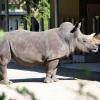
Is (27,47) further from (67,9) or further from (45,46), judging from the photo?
(67,9)

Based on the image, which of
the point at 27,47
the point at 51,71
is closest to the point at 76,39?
the point at 51,71

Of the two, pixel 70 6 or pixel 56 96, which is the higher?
pixel 70 6

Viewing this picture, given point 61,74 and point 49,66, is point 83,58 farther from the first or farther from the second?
point 49,66

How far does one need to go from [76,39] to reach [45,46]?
2.41 feet

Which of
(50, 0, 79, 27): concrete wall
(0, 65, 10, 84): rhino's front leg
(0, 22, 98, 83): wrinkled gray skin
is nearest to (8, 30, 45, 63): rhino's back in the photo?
(0, 22, 98, 83): wrinkled gray skin

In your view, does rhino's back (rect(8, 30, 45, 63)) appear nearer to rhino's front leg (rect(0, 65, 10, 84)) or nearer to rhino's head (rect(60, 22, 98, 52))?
rhino's front leg (rect(0, 65, 10, 84))

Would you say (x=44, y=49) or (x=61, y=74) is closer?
(x=44, y=49)

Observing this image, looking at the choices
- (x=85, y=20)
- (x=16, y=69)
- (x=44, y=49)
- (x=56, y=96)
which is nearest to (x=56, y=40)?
(x=44, y=49)

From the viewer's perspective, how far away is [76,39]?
36.1 ft

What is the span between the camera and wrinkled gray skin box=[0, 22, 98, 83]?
35.7 feet

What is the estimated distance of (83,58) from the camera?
16328mm

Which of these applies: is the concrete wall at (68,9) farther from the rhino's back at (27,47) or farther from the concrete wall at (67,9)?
the rhino's back at (27,47)

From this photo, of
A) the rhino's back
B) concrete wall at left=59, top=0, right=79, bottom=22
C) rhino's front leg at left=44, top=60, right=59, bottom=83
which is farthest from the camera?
concrete wall at left=59, top=0, right=79, bottom=22

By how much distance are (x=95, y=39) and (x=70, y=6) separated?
697 cm
